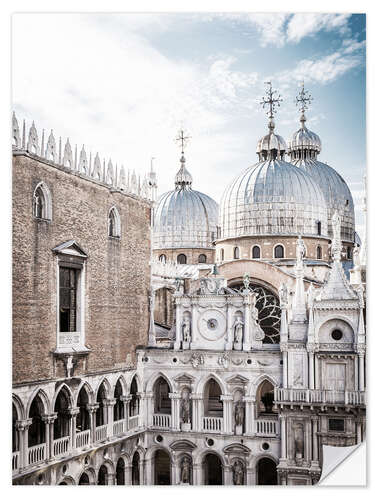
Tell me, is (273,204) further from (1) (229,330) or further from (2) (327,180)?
(1) (229,330)

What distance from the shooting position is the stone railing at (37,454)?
932 centimetres

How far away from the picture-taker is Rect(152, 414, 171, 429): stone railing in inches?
490

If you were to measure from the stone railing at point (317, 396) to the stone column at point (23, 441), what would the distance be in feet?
14.4

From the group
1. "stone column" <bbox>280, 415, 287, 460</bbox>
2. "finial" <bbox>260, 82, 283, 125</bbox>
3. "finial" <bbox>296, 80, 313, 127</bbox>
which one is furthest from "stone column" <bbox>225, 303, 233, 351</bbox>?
"finial" <bbox>296, 80, 313, 127</bbox>

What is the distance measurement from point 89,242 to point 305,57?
4481 mm

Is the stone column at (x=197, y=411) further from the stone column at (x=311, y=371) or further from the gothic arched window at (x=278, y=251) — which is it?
the gothic arched window at (x=278, y=251)

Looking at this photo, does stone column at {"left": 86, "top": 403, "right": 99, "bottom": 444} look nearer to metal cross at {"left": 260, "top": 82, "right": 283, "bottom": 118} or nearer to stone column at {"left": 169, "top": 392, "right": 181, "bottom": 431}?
stone column at {"left": 169, "top": 392, "right": 181, "bottom": 431}

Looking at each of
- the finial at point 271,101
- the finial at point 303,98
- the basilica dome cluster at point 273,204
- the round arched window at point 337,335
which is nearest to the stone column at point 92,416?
the round arched window at point 337,335

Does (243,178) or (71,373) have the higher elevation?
(243,178)

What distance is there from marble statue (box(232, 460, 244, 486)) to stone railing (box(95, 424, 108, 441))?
241cm

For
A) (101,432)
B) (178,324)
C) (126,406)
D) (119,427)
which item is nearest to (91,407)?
(101,432)

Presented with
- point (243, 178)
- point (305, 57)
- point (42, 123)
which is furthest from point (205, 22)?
point (243, 178)

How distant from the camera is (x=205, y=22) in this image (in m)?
9.32

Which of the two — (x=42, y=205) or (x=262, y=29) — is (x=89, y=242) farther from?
(x=262, y=29)
